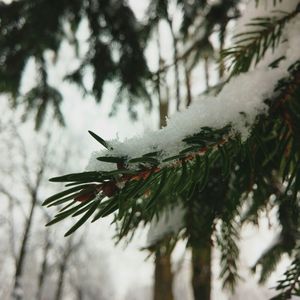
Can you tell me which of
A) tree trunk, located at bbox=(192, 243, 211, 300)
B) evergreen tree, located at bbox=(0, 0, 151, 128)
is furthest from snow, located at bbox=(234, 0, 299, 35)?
tree trunk, located at bbox=(192, 243, 211, 300)

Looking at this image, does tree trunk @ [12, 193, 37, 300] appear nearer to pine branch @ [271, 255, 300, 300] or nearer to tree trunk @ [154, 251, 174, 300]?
tree trunk @ [154, 251, 174, 300]

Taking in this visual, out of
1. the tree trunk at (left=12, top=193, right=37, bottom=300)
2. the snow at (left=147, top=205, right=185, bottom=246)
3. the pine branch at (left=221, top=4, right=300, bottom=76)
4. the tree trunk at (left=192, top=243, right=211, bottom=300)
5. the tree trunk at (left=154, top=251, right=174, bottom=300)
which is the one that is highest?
the tree trunk at (left=12, top=193, right=37, bottom=300)

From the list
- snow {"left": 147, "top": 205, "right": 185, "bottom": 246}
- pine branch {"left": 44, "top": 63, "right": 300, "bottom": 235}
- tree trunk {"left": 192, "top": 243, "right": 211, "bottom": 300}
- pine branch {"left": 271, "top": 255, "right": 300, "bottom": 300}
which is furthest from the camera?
tree trunk {"left": 192, "top": 243, "right": 211, "bottom": 300}

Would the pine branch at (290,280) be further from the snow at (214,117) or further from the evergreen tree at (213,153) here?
the snow at (214,117)

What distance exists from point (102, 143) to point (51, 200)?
0.32ft

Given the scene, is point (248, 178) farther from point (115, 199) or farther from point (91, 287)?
point (91, 287)

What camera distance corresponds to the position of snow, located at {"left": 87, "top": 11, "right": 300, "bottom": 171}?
446mm

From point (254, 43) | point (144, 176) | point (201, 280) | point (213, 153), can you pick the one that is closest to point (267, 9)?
point (254, 43)

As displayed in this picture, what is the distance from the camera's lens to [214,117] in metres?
0.51

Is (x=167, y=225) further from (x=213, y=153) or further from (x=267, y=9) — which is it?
(x=267, y=9)

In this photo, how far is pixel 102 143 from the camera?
17.1 inches

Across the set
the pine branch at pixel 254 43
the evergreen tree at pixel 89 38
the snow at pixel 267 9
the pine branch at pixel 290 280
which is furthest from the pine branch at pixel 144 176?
the evergreen tree at pixel 89 38

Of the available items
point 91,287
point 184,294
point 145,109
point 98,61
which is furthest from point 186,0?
point 184,294

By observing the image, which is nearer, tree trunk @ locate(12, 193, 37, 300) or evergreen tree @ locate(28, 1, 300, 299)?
evergreen tree @ locate(28, 1, 300, 299)
